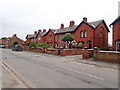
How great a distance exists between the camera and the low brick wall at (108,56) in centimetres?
1389

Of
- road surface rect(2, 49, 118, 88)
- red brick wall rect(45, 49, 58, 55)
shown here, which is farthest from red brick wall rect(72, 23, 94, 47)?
road surface rect(2, 49, 118, 88)

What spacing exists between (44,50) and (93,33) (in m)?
12.2

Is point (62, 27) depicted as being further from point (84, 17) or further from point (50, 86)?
point (50, 86)

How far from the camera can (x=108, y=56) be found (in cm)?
1485

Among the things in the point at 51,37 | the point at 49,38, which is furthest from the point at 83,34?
the point at 49,38

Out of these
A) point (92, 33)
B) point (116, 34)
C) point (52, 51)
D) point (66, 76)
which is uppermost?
point (92, 33)

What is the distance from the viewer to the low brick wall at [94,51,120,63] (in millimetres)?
13892

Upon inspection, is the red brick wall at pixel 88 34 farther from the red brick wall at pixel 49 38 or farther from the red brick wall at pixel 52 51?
the red brick wall at pixel 49 38

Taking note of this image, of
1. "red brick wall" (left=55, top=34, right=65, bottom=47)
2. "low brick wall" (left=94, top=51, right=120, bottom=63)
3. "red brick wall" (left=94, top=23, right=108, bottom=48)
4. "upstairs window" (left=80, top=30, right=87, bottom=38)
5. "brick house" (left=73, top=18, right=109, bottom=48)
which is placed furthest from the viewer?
"red brick wall" (left=55, top=34, right=65, bottom=47)

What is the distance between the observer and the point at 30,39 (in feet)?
205

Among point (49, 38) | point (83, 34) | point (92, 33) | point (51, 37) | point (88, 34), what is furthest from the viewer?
point (49, 38)

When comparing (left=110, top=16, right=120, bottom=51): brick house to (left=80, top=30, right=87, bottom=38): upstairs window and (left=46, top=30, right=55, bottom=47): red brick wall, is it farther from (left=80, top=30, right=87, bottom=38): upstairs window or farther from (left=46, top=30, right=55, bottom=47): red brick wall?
(left=46, top=30, right=55, bottom=47): red brick wall

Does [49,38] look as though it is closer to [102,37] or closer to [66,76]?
[102,37]

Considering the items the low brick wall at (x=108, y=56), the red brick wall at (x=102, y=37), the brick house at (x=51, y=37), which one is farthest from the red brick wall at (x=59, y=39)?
the low brick wall at (x=108, y=56)
